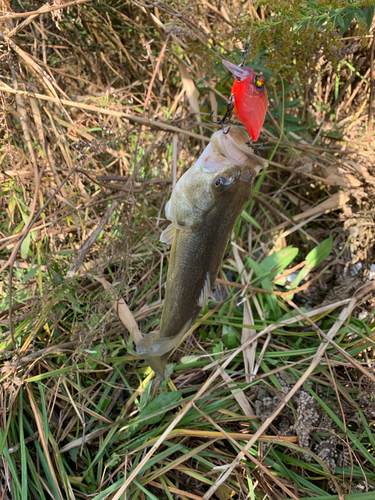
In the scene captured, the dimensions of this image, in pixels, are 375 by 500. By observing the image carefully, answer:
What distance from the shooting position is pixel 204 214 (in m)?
1.51

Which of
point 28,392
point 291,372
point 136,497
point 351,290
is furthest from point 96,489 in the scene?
point 351,290

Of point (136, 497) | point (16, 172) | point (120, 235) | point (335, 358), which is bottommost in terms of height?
point (136, 497)

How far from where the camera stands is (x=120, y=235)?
9.46 feet

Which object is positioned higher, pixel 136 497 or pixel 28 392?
pixel 28 392

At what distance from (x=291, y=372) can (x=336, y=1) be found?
2.34 m

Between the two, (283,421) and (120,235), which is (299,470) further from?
(120,235)

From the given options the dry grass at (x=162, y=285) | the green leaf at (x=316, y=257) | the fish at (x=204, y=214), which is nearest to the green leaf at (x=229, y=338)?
the dry grass at (x=162, y=285)

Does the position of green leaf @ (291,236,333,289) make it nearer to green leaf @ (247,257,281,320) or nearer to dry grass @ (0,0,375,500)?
dry grass @ (0,0,375,500)

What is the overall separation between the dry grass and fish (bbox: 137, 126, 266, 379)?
1004 millimetres

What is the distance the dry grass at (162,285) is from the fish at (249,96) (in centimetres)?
101

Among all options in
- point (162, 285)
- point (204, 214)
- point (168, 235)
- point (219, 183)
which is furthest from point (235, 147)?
point (162, 285)

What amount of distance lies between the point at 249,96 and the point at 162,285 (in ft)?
6.92

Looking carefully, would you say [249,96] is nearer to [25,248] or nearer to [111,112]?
[111,112]

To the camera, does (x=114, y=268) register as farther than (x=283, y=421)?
Yes
